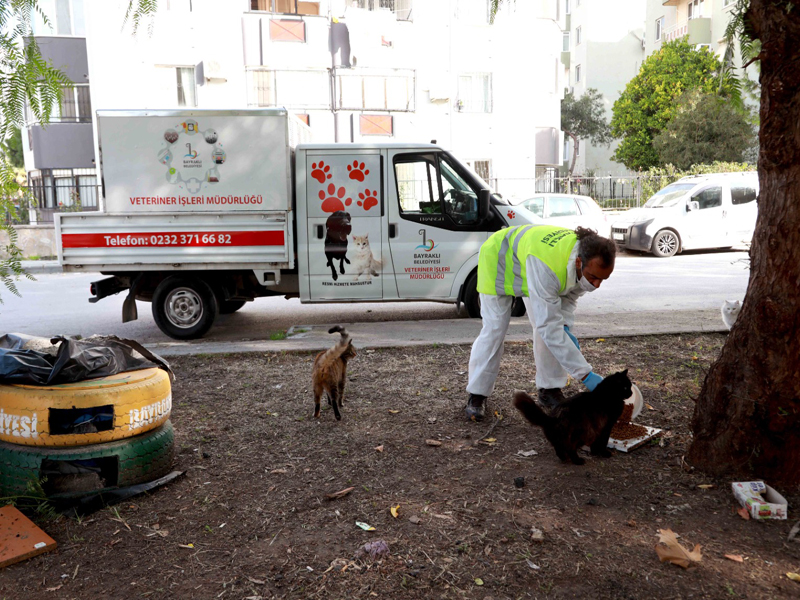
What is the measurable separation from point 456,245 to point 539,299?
4.31 m

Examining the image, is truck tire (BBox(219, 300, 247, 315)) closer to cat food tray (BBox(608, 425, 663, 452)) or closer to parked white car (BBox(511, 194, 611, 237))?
cat food tray (BBox(608, 425, 663, 452))

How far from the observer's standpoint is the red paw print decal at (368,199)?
8.12 m

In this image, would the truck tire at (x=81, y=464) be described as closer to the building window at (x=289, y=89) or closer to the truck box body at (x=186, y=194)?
the truck box body at (x=186, y=194)

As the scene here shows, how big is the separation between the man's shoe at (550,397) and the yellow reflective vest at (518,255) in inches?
32.7

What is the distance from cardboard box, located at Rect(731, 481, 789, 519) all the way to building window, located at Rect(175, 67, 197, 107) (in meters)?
21.3

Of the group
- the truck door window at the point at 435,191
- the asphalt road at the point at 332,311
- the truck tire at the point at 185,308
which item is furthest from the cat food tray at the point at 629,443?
the truck tire at the point at 185,308

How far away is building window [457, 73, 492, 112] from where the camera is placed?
23312 mm

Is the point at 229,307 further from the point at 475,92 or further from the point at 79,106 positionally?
the point at 475,92

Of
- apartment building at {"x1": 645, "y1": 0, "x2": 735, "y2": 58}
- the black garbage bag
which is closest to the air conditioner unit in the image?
the black garbage bag

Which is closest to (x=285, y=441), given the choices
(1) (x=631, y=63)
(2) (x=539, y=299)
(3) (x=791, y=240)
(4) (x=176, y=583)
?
(4) (x=176, y=583)

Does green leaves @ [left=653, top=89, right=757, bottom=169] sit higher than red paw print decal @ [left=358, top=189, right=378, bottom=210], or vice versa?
green leaves @ [left=653, top=89, right=757, bottom=169]

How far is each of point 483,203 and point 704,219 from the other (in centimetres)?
1130

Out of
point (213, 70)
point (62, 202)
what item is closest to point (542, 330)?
point (213, 70)

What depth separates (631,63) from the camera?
4100cm
